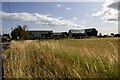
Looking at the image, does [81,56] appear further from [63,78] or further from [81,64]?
[63,78]

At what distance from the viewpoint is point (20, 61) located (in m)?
5.19

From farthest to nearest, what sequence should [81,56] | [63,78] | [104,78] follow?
[81,56]
[63,78]
[104,78]

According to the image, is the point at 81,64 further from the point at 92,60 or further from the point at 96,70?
the point at 96,70

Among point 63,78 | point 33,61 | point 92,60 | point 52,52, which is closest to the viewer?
point 63,78

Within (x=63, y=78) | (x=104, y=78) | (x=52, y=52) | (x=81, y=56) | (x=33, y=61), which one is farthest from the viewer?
(x=52, y=52)

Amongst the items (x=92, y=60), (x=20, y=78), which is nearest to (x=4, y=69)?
(x=20, y=78)

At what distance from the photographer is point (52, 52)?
19.5ft

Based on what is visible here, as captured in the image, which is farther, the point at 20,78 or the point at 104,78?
the point at 20,78

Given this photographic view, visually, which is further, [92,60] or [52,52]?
[52,52]

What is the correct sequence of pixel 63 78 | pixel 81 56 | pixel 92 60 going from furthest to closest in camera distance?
1. pixel 81 56
2. pixel 92 60
3. pixel 63 78

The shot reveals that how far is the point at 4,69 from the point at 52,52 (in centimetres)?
125

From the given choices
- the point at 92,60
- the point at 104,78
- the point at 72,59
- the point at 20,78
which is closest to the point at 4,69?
the point at 20,78

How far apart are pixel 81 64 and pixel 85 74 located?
2.18 ft

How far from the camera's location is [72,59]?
5.12m
